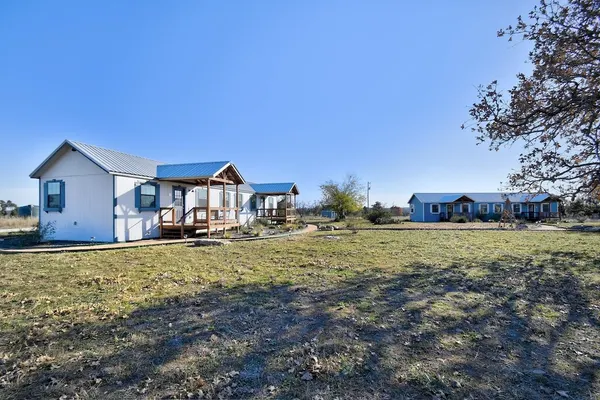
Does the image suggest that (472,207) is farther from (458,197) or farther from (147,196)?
(147,196)

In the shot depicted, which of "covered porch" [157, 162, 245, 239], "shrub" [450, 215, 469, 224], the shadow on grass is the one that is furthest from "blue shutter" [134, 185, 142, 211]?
"shrub" [450, 215, 469, 224]

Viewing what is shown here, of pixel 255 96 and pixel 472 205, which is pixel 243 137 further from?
pixel 472 205

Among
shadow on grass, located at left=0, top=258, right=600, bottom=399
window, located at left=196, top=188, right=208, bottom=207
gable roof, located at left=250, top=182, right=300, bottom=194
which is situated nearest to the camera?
shadow on grass, located at left=0, top=258, right=600, bottom=399

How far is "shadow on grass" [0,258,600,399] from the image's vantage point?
2.73 m

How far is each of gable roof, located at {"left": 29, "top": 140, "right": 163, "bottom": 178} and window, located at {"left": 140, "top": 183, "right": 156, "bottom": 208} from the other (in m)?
0.55

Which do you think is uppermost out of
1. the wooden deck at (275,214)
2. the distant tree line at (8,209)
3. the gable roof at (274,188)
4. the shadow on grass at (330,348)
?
the gable roof at (274,188)

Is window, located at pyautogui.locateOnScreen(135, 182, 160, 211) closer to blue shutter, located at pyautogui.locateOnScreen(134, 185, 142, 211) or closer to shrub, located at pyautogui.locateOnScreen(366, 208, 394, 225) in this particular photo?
blue shutter, located at pyautogui.locateOnScreen(134, 185, 142, 211)

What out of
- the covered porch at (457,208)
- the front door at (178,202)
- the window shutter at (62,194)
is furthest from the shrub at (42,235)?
the covered porch at (457,208)

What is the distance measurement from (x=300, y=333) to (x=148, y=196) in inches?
521

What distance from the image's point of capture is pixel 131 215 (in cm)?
1387

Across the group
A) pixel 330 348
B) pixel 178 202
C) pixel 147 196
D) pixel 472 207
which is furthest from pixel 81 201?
pixel 472 207

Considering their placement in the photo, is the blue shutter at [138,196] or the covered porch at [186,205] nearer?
the blue shutter at [138,196]

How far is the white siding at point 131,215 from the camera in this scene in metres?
13.2

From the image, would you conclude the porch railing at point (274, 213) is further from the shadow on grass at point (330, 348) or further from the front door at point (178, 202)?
the shadow on grass at point (330, 348)
